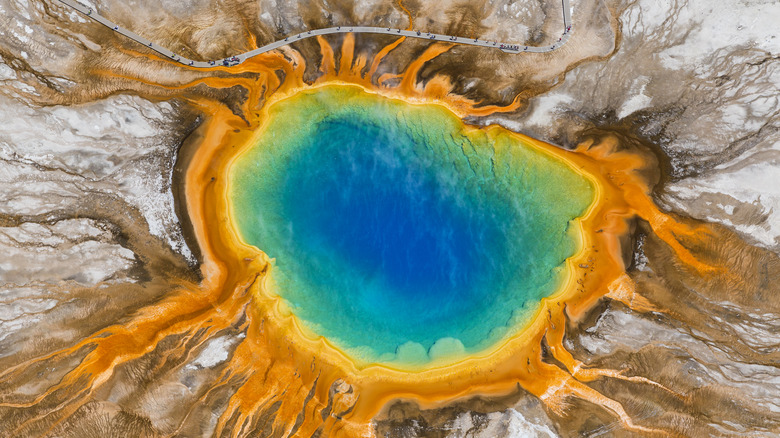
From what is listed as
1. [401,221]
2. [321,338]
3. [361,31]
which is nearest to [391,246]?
[401,221]

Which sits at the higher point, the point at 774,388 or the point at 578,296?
the point at 578,296

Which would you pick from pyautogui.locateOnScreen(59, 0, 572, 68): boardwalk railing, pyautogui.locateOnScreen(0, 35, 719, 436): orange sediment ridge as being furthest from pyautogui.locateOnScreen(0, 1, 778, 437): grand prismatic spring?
pyautogui.locateOnScreen(59, 0, 572, 68): boardwalk railing

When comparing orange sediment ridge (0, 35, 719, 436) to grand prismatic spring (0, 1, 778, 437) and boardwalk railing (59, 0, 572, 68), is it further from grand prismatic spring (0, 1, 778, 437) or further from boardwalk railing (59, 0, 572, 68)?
boardwalk railing (59, 0, 572, 68)

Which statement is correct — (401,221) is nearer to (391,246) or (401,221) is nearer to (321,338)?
(391,246)

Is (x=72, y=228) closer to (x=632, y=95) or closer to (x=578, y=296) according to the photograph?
(x=578, y=296)

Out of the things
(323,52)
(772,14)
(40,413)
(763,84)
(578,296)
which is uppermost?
(772,14)

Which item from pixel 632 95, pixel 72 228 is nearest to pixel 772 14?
pixel 632 95

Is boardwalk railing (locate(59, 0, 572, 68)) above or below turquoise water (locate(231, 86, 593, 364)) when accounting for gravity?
above
